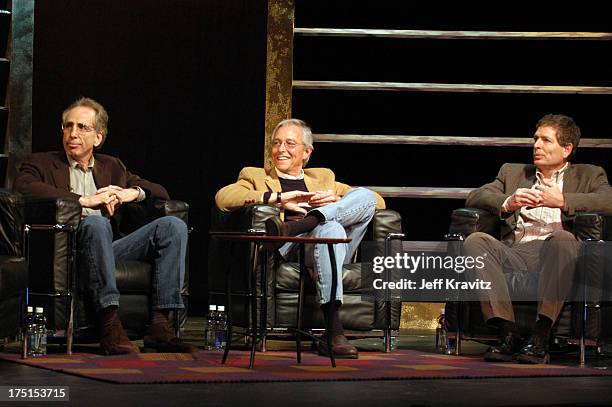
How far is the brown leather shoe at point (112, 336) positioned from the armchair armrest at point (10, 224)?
470mm

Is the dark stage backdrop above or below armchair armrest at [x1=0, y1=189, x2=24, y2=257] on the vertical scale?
above

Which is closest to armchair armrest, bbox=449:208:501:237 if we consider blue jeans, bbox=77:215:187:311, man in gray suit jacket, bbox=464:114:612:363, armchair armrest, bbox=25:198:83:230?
man in gray suit jacket, bbox=464:114:612:363

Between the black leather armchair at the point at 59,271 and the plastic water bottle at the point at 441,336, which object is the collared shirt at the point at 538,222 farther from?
the black leather armchair at the point at 59,271

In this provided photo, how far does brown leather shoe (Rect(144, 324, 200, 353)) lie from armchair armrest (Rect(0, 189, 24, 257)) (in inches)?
27.6

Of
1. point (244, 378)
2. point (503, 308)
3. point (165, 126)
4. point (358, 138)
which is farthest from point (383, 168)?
point (244, 378)

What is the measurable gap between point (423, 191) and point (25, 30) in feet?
8.73

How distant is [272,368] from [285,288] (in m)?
0.86

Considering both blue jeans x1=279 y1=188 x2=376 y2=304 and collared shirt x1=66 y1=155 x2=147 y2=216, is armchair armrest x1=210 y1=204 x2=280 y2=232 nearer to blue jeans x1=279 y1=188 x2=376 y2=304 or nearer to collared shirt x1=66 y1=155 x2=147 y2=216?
blue jeans x1=279 y1=188 x2=376 y2=304

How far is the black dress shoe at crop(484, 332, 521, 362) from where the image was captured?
16.3ft

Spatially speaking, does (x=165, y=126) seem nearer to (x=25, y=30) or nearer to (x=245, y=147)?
(x=245, y=147)

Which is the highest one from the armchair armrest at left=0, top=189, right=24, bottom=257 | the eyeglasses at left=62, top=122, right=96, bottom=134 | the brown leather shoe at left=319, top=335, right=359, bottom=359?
the eyeglasses at left=62, top=122, right=96, bottom=134

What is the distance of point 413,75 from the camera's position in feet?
24.6

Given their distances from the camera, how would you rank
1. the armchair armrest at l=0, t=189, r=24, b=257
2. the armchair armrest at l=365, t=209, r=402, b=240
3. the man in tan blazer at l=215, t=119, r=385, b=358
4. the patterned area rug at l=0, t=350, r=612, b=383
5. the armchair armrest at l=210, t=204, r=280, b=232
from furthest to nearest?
the armchair armrest at l=365, t=209, r=402, b=240 < the armchair armrest at l=210, t=204, r=280, b=232 < the man in tan blazer at l=215, t=119, r=385, b=358 < the armchair armrest at l=0, t=189, r=24, b=257 < the patterned area rug at l=0, t=350, r=612, b=383

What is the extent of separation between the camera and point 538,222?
547 centimetres
